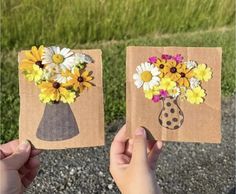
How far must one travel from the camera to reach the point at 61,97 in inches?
87.1

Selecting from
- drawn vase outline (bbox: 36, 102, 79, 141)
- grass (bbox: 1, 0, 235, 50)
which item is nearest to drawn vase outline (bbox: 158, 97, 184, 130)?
drawn vase outline (bbox: 36, 102, 79, 141)

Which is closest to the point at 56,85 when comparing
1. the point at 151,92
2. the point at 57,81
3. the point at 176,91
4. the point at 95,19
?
the point at 57,81

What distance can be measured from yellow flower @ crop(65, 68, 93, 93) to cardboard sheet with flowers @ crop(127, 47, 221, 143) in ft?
0.55

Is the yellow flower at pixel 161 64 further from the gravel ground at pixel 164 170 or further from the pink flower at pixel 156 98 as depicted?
the gravel ground at pixel 164 170

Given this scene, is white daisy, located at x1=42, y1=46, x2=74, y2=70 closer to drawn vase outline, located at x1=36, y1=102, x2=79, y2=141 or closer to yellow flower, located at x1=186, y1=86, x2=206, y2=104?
drawn vase outline, located at x1=36, y1=102, x2=79, y2=141

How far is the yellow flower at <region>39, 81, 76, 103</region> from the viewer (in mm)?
2193

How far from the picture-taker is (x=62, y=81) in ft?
7.25

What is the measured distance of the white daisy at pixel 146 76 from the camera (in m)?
2.23

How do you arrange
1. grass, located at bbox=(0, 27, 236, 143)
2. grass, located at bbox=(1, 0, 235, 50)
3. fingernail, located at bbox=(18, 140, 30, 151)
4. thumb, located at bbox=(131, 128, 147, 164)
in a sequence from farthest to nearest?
grass, located at bbox=(1, 0, 235, 50) → grass, located at bbox=(0, 27, 236, 143) → fingernail, located at bbox=(18, 140, 30, 151) → thumb, located at bbox=(131, 128, 147, 164)

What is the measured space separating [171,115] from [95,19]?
1883 millimetres

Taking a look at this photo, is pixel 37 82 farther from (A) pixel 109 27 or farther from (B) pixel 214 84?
(A) pixel 109 27

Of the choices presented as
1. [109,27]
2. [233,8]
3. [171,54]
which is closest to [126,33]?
[109,27]

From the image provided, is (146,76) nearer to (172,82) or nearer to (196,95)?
(172,82)

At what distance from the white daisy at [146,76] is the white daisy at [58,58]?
0.27 m
